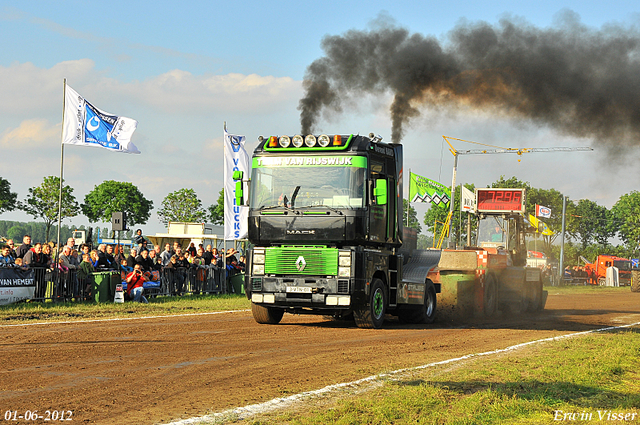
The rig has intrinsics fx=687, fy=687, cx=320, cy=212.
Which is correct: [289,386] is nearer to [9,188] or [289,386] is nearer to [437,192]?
[437,192]

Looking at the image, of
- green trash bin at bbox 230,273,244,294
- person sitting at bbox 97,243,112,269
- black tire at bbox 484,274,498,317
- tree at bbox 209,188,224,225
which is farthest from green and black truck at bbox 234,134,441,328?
tree at bbox 209,188,224,225

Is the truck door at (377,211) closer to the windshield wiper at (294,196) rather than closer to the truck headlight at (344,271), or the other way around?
the truck headlight at (344,271)

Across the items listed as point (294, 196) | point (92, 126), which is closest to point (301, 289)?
point (294, 196)

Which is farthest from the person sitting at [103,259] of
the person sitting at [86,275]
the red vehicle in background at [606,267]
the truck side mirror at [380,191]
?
the red vehicle in background at [606,267]

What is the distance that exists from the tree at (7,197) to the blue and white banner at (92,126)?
2161 inches

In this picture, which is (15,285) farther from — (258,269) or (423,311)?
(423,311)

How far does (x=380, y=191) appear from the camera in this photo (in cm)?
1345

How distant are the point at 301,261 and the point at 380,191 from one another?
207 cm

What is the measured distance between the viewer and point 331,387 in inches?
301

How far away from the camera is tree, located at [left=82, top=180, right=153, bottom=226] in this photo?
290 ft

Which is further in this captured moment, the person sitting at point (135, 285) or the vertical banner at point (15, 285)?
the person sitting at point (135, 285)

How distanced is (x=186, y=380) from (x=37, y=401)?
177cm

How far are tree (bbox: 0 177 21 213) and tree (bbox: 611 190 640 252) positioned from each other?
7313 cm

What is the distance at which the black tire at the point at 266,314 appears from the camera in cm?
1469
